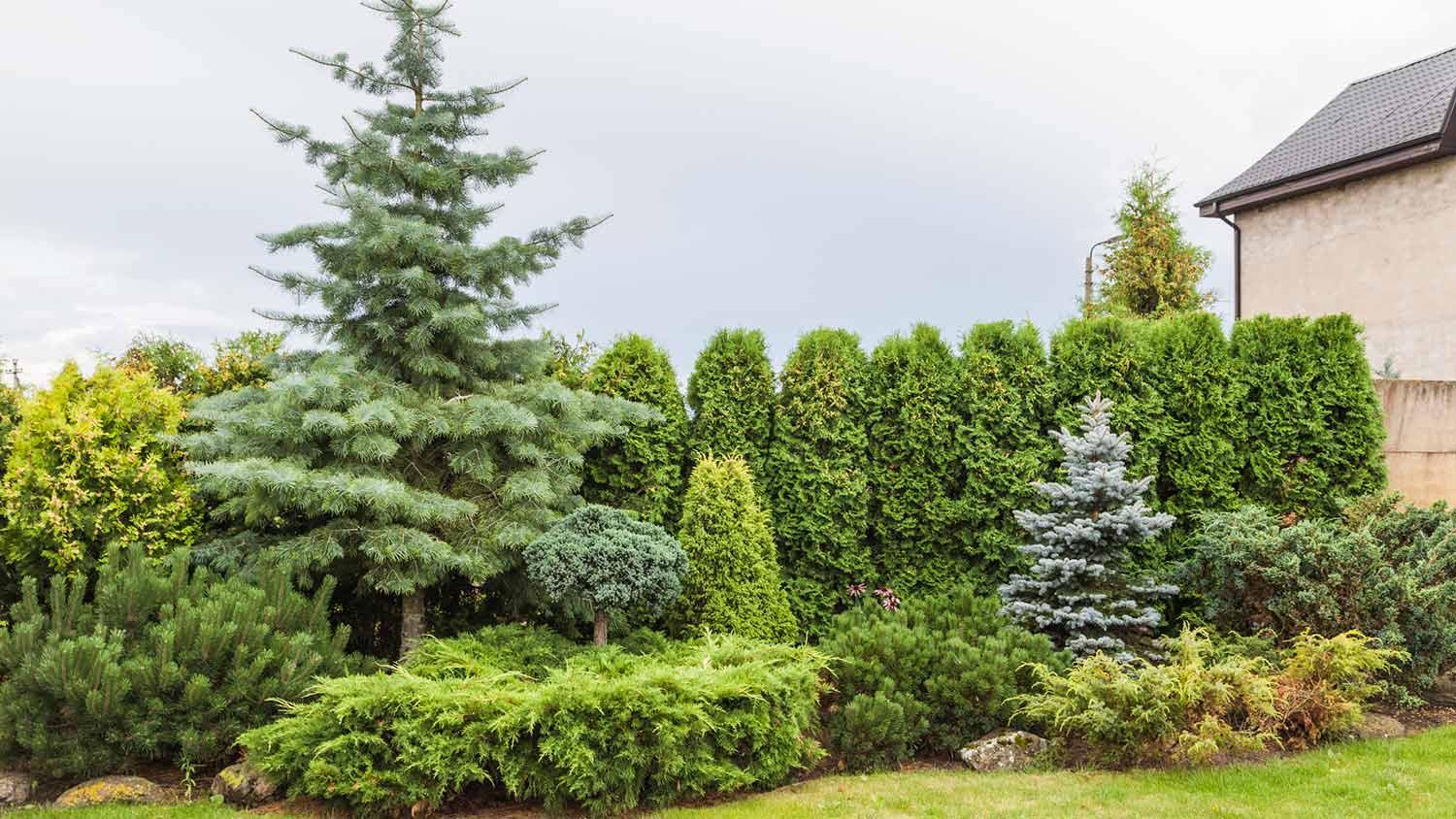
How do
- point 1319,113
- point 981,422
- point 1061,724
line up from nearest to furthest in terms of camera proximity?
point 1061,724 → point 981,422 → point 1319,113

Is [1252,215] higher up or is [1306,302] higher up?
[1252,215]

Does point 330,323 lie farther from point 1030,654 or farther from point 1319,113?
point 1319,113

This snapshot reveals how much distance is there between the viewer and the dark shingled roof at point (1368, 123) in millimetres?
13305

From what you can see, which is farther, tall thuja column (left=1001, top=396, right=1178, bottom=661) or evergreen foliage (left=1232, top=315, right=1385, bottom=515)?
evergreen foliage (left=1232, top=315, right=1385, bottom=515)

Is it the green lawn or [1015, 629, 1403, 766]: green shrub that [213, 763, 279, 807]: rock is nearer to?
the green lawn

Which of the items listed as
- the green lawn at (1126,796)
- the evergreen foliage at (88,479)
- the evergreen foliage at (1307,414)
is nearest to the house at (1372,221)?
the evergreen foliage at (1307,414)

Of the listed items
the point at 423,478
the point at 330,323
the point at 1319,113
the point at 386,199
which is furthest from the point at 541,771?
the point at 1319,113

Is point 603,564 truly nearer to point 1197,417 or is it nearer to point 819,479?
point 819,479

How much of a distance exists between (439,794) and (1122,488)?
17.0 ft

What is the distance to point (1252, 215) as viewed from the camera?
15148 mm

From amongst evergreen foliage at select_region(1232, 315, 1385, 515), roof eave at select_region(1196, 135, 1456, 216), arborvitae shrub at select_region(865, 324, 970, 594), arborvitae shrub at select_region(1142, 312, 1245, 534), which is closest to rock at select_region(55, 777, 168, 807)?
arborvitae shrub at select_region(865, 324, 970, 594)

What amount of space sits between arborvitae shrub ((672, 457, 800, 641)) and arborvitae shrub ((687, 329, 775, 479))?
26.8 inches

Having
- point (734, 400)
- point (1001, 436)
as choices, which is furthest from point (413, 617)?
point (1001, 436)

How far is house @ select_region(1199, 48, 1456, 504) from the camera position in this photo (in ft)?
41.8
